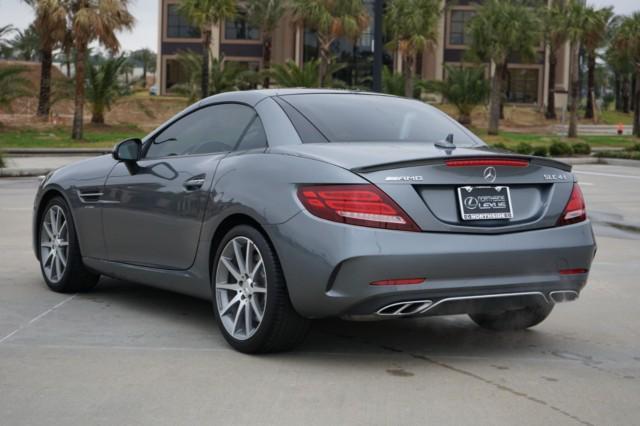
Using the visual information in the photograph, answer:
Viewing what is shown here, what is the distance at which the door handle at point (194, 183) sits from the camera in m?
6.52

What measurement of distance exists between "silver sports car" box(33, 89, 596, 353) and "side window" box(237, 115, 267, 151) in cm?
1

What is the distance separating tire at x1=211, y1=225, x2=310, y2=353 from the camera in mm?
5816

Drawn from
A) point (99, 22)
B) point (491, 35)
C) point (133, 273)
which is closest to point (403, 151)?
point (133, 273)

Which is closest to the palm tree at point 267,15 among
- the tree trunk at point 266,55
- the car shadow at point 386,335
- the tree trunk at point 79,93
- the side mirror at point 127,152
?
the tree trunk at point 266,55

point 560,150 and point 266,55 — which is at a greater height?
point 266,55

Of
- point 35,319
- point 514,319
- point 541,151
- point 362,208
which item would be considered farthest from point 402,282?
point 541,151

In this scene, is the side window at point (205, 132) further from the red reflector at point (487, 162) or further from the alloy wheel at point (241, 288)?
the red reflector at point (487, 162)

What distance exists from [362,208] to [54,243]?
135 inches

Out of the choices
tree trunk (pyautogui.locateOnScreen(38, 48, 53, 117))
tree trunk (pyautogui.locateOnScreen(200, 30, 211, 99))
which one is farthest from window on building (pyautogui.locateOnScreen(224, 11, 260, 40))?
tree trunk (pyautogui.locateOnScreen(38, 48, 53, 117))

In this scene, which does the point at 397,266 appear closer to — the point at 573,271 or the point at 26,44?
the point at 573,271

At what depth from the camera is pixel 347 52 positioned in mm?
79688

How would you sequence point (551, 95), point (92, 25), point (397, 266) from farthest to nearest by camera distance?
point (551, 95) → point (92, 25) → point (397, 266)

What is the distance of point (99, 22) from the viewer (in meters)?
40.7

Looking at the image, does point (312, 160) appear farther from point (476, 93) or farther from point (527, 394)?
point (476, 93)
